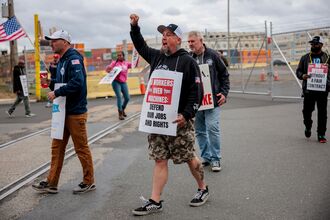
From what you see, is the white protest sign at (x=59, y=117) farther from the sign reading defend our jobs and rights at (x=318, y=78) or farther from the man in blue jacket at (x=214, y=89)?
the sign reading defend our jobs and rights at (x=318, y=78)

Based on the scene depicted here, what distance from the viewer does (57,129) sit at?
5.40 m

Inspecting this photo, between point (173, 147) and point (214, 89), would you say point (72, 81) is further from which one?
point (214, 89)

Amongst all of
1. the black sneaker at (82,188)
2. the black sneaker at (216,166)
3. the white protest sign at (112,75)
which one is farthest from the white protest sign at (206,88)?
the white protest sign at (112,75)

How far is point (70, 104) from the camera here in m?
5.45

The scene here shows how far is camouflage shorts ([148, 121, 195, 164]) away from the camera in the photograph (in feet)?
15.6

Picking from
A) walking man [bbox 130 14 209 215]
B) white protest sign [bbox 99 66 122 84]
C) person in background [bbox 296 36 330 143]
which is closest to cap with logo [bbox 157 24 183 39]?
walking man [bbox 130 14 209 215]

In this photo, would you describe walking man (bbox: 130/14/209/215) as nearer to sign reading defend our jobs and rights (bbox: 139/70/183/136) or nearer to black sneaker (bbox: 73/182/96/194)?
sign reading defend our jobs and rights (bbox: 139/70/183/136)

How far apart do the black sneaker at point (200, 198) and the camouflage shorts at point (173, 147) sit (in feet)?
1.54

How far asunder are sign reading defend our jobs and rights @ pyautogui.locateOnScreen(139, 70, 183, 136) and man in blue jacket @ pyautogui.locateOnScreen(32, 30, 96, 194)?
1.07 meters

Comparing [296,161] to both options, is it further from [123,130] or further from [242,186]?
[123,130]

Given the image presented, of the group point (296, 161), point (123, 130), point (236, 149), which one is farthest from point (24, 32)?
point (296, 161)

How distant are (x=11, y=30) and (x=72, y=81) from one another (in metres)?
12.8

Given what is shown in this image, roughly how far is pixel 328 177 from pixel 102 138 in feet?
16.4

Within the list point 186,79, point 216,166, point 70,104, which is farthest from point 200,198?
point 70,104
